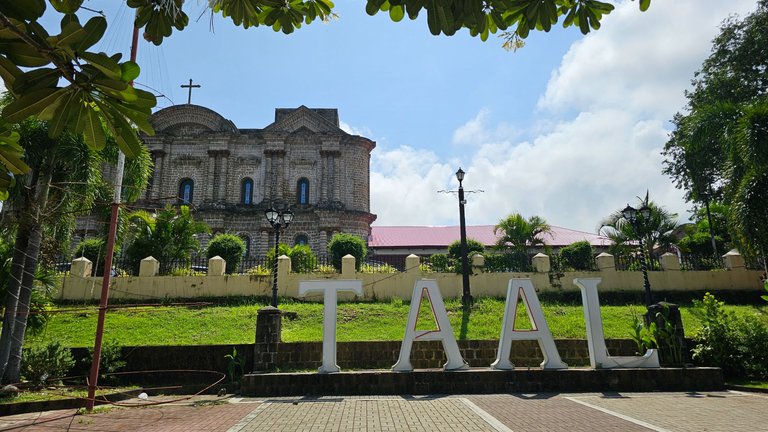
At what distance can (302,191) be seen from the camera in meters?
33.6

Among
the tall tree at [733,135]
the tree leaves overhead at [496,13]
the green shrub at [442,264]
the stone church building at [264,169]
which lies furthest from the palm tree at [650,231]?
the tree leaves overhead at [496,13]

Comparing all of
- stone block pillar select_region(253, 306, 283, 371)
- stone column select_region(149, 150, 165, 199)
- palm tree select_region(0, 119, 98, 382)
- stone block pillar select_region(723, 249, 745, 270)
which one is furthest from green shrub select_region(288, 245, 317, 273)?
stone block pillar select_region(723, 249, 745, 270)

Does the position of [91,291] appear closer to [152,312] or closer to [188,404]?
[152,312]

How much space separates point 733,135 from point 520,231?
1053 centimetres

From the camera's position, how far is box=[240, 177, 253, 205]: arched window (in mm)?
33281

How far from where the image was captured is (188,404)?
30.7 feet

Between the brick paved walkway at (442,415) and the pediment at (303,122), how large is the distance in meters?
26.8

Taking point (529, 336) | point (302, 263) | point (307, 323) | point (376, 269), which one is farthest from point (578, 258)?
point (307, 323)

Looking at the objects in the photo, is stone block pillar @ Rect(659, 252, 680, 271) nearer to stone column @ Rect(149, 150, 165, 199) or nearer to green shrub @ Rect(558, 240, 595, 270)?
green shrub @ Rect(558, 240, 595, 270)

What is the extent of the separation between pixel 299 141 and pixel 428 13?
3249 cm

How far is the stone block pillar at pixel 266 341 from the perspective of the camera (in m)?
11.0

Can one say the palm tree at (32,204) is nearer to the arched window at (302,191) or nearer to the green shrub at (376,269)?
the green shrub at (376,269)

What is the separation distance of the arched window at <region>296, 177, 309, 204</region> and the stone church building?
72 mm

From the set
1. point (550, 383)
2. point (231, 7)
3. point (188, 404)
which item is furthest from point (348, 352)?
point (231, 7)
